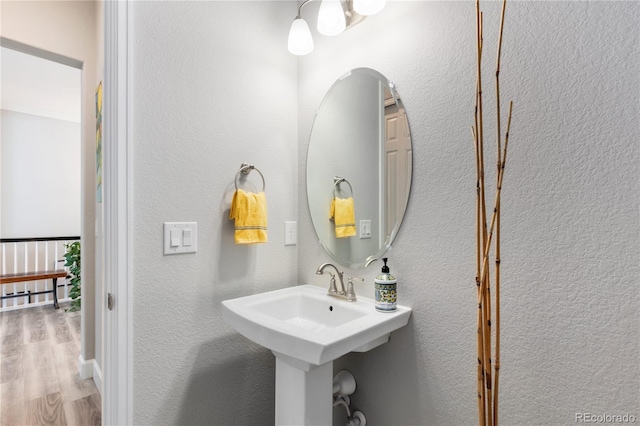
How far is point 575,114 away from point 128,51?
4.44 feet

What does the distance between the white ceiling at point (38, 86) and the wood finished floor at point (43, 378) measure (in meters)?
2.49

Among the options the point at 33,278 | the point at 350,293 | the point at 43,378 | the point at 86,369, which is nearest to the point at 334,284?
the point at 350,293

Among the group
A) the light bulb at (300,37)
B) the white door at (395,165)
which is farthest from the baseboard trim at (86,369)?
the light bulb at (300,37)

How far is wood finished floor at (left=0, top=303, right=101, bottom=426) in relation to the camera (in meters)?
1.84

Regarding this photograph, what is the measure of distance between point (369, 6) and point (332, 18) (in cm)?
15

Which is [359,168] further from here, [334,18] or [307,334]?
[307,334]

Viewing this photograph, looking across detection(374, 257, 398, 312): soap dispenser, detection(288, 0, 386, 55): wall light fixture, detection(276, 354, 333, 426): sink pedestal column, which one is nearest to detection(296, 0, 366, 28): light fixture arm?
detection(288, 0, 386, 55): wall light fixture

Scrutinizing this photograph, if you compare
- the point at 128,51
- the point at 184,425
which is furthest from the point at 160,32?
the point at 184,425

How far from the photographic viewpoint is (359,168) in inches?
53.7

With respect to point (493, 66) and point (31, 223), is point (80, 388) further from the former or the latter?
point (31, 223)

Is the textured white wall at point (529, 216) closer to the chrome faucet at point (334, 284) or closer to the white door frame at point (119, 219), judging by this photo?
the chrome faucet at point (334, 284)

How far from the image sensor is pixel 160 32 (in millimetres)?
1159

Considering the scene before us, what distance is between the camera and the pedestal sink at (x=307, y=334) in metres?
0.90

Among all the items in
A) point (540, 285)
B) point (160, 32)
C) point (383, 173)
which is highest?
point (160, 32)
